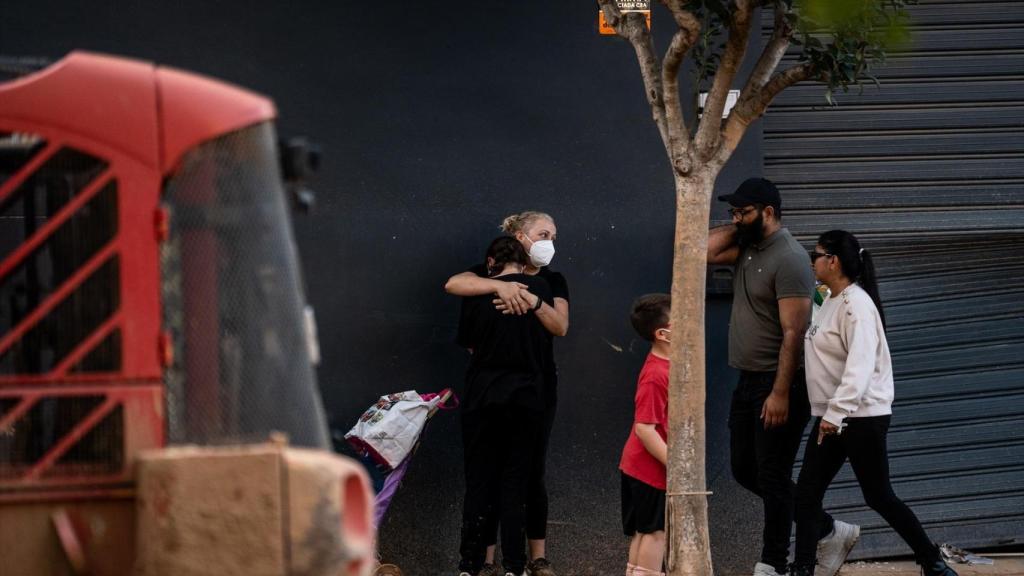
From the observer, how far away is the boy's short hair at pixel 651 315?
23.4ft

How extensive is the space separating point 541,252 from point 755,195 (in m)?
1.18

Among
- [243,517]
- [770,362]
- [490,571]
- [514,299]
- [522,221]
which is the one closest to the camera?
[243,517]

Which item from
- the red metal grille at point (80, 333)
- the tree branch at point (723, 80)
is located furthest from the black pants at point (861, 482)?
the red metal grille at point (80, 333)

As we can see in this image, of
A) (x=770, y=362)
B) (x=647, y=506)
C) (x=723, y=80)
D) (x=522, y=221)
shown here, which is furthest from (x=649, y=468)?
(x=723, y=80)

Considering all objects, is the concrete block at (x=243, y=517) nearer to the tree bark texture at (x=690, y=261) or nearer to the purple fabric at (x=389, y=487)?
the tree bark texture at (x=690, y=261)

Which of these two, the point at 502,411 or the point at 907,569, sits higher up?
the point at 502,411

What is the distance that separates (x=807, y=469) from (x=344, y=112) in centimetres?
322

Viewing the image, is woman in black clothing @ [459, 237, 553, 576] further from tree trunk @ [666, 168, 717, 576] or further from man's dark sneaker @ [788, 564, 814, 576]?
man's dark sneaker @ [788, 564, 814, 576]

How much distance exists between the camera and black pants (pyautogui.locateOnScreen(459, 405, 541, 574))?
7.37 metres

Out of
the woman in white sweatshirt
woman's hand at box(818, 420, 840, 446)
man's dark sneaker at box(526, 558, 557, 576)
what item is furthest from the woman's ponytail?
man's dark sneaker at box(526, 558, 557, 576)

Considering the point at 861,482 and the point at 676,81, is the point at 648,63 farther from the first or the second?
the point at 861,482

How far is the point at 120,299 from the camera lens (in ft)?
13.7

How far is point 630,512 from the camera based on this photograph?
7125 mm

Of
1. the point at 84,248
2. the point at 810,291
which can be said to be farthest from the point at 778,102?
the point at 84,248
